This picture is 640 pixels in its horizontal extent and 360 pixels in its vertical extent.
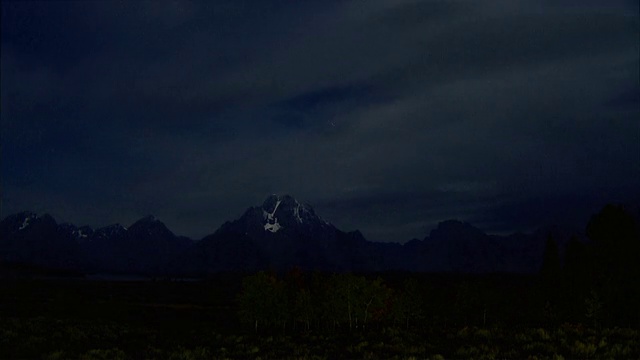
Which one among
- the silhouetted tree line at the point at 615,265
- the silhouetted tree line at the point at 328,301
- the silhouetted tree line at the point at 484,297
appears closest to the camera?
the silhouetted tree line at the point at 615,265

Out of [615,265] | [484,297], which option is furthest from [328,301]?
[615,265]

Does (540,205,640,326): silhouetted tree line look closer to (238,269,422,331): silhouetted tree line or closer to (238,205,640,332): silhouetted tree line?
(238,205,640,332): silhouetted tree line

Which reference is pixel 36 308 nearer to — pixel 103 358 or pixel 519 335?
pixel 103 358

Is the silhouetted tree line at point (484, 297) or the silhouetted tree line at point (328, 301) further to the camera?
the silhouetted tree line at point (328, 301)

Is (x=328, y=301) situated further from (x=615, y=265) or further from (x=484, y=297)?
(x=615, y=265)

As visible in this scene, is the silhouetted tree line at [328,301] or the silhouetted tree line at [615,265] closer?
the silhouetted tree line at [615,265]

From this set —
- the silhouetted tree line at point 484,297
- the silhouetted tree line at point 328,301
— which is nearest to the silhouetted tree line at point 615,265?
the silhouetted tree line at point 484,297

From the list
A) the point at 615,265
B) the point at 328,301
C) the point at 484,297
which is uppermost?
the point at 615,265

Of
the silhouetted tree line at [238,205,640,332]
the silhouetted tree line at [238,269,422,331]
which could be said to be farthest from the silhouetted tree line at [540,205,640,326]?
the silhouetted tree line at [238,269,422,331]

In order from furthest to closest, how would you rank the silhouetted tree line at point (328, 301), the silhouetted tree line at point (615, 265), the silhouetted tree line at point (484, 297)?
the silhouetted tree line at point (328, 301) < the silhouetted tree line at point (484, 297) < the silhouetted tree line at point (615, 265)

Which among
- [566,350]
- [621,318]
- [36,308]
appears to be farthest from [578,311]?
[36,308]

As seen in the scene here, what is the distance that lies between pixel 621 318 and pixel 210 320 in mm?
83604

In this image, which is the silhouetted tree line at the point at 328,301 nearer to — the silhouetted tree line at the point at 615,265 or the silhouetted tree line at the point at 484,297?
the silhouetted tree line at the point at 484,297

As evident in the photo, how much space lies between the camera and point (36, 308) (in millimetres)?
125125
